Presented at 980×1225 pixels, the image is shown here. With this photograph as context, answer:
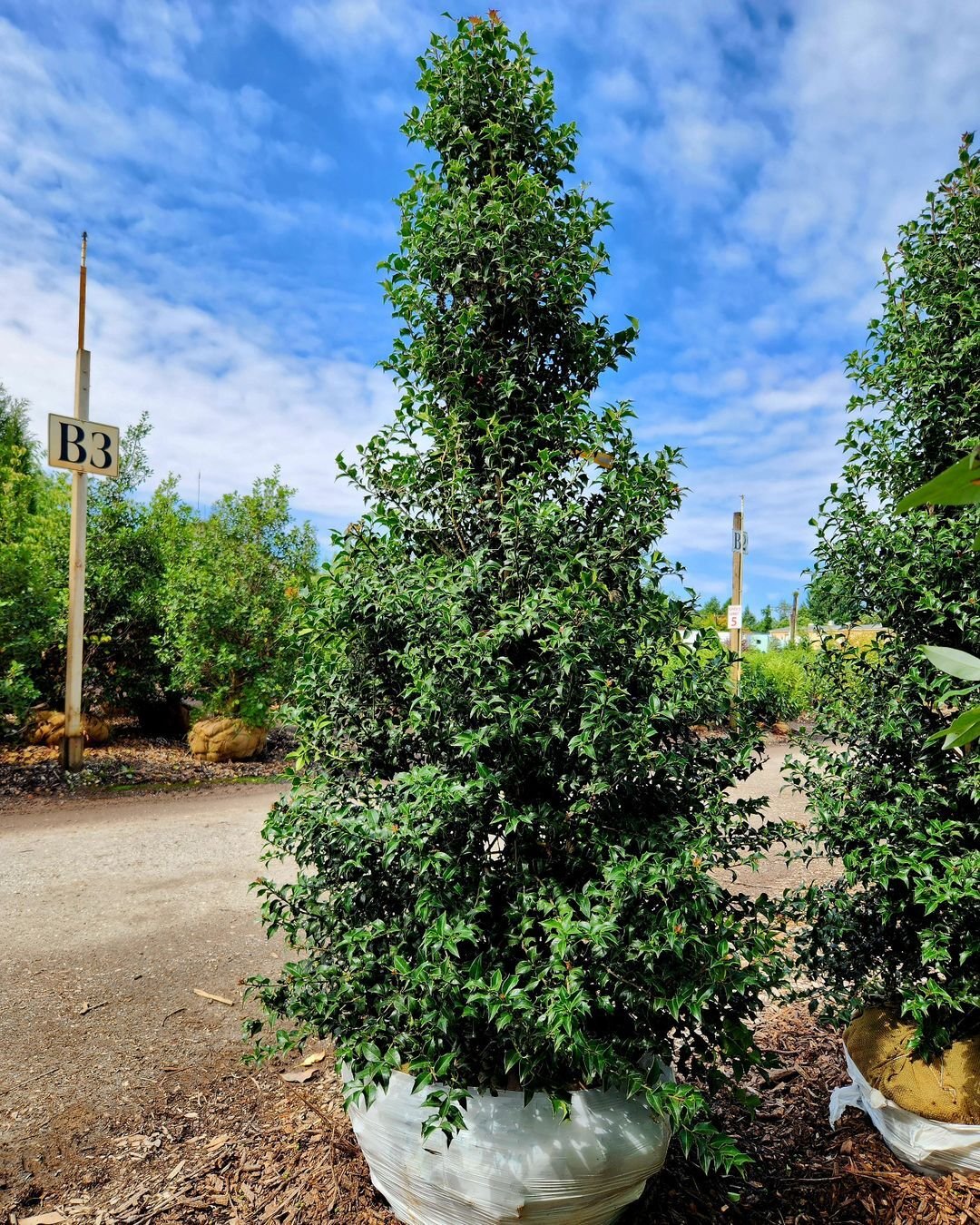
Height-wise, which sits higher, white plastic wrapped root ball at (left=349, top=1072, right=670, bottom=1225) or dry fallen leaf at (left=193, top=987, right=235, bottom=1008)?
white plastic wrapped root ball at (left=349, top=1072, right=670, bottom=1225)

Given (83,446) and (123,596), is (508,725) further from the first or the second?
(123,596)

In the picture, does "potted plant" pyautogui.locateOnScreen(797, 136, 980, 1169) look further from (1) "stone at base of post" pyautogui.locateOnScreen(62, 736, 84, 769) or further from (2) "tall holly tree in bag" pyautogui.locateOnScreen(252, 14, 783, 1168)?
(1) "stone at base of post" pyautogui.locateOnScreen(62, 736, 84, 769)

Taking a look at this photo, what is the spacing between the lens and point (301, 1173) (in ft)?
8.45

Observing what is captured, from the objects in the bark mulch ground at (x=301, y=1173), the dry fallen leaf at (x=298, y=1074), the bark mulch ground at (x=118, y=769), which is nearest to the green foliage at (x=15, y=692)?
the bark mulch ground at (x=118, y=769)

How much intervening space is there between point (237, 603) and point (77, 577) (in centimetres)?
195

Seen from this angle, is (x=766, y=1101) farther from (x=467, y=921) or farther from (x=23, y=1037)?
(x=23, y=1037)

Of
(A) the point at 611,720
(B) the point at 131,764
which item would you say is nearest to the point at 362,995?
(A) the point at 611,720

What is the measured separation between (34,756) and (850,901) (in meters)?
9.57

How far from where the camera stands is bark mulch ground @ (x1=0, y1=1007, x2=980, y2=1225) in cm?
243

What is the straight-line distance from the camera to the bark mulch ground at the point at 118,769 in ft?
27.6

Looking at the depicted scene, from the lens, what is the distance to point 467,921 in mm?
2109

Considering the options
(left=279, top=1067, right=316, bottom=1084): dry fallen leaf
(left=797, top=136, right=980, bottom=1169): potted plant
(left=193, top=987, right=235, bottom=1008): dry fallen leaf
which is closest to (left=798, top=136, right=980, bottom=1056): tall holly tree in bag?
(left=797, top=136, right=980, bottom=1169): potted plant

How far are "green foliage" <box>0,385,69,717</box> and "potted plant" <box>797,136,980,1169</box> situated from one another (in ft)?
27.2

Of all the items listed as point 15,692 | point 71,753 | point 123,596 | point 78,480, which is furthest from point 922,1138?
point 123,596
